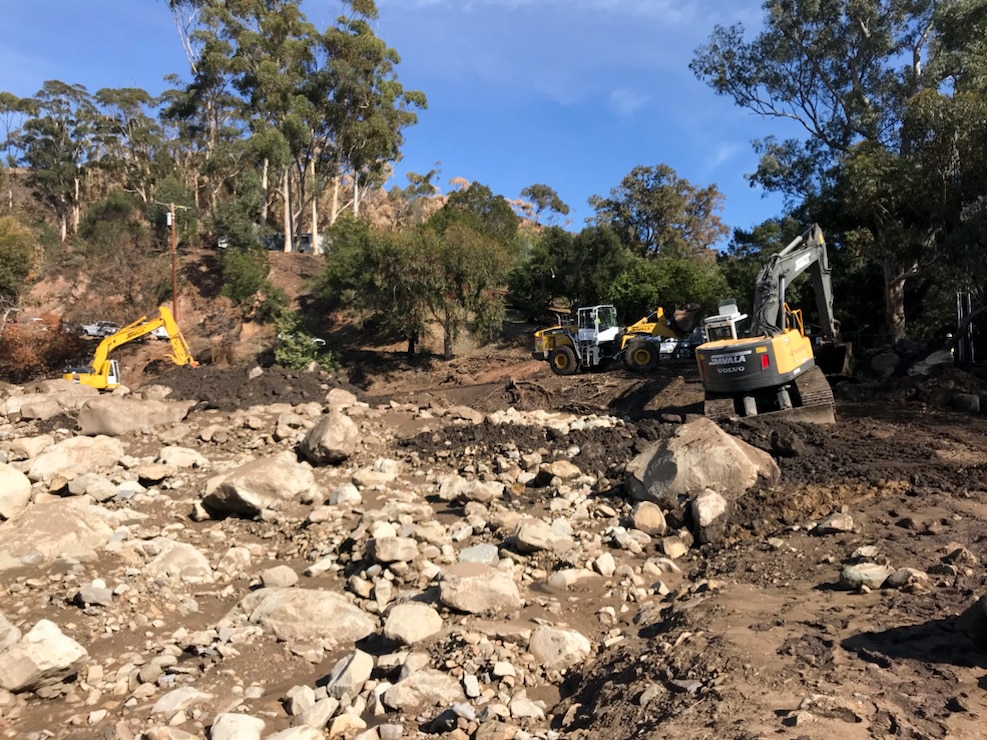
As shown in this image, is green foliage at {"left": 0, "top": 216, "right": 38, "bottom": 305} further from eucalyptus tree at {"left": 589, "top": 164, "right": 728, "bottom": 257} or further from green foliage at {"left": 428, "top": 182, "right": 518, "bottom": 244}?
eucalyptus tree at {"left": 589, "top": 164, "right": 728, "bottom": 257}

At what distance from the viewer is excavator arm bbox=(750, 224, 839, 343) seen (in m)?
12.5

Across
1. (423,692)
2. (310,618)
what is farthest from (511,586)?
(310,618)

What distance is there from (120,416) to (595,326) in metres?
12.3

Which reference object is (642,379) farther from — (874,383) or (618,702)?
(618,702)

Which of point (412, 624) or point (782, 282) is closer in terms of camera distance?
point (412, 624)

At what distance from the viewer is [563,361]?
19.9 m

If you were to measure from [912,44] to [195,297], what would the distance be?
32289 mm

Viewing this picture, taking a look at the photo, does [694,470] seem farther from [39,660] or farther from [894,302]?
[894,302]

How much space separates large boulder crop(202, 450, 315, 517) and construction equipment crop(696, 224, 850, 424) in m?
7.19

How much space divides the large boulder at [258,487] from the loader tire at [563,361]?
11.0 meters

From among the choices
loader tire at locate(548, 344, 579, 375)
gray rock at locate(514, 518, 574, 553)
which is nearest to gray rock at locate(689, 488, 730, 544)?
gray rock at locate(514, 518, 574, 553)

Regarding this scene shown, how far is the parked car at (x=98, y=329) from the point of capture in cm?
2967

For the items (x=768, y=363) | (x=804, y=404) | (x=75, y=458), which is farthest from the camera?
(x=804, y=404)

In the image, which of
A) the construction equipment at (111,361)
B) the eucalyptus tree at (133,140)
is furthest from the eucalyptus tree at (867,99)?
the eucalyptus tree at (133,140)
